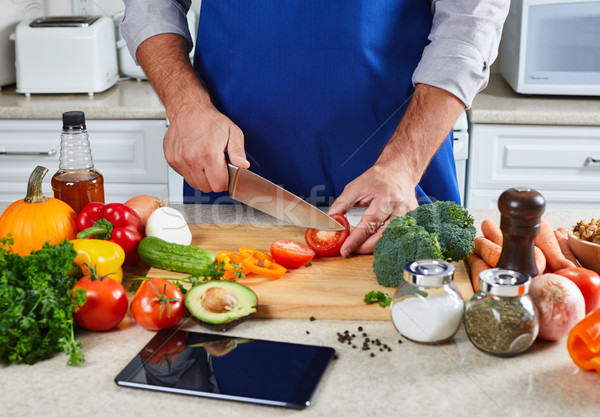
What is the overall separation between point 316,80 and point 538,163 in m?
1.31

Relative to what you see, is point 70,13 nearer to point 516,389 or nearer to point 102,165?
point 102,165

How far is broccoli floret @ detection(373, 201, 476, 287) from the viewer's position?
1.17m

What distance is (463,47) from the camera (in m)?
1.47

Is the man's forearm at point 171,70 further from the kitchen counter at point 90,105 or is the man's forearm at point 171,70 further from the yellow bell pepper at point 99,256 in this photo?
the kitchen counter at point 90,105

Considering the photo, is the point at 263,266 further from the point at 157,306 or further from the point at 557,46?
the point at 557,46

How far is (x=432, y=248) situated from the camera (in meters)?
1.15

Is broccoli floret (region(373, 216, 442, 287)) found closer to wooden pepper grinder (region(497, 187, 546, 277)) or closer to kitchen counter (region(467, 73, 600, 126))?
wooden pepper grinder (region(497, 187, 546, 277))

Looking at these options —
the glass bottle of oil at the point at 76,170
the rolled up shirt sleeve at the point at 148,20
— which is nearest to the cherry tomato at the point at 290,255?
the glass bottle of oil at the point at 76,170

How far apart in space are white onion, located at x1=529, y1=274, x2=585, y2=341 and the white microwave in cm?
183

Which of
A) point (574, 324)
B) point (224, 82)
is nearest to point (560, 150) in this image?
point (224, 82)

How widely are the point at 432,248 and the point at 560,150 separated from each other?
5.26ft

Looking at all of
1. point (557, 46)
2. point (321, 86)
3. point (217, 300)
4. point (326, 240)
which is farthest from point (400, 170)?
point (557, 46)

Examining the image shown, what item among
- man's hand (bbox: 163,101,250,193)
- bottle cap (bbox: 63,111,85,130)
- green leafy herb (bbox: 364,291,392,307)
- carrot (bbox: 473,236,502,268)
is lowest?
Answer: green leafy herb (bbox: 364,291,392,307)

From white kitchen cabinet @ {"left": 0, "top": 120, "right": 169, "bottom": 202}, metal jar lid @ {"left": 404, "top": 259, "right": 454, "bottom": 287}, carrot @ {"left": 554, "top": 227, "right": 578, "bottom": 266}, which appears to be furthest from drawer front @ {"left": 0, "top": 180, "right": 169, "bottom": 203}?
metal jar lid @ {"left": 404, "top": 259, "right": 454, "bottom": 287}
